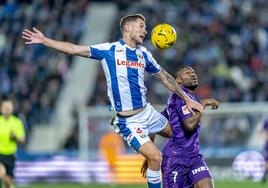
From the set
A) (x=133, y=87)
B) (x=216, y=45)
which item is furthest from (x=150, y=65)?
(x=216, y=45)

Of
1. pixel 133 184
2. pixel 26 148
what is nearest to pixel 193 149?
pixel 133 184

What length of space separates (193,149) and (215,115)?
44.6ft

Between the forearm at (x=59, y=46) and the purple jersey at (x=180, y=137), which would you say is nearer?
the forearm at (x=59, y=46)

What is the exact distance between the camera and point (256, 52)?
28.8m

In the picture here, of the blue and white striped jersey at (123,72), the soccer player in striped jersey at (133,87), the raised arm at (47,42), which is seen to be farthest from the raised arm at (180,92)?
the raised arm at (47,42)

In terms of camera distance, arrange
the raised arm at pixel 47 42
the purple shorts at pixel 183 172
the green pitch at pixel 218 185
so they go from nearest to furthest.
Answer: the raised arm at pixel 47 42 → the purple shorts at pixel 183 172 → the green pitch at pixel 218 185

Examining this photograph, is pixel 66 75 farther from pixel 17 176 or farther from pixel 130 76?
pixel 130 76

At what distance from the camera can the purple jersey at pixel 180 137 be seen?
12.4m

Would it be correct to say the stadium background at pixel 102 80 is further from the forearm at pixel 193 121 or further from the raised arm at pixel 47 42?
the raised arm at pixel 47 42

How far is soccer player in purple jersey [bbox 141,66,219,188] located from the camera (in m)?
12.2

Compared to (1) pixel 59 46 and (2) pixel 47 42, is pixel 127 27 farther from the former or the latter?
(2) pixel 47 42

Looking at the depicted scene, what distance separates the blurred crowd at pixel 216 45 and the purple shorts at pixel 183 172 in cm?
1451

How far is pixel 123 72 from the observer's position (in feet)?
41.1

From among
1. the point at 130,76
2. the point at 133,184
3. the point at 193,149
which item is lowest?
the point at 133,184
